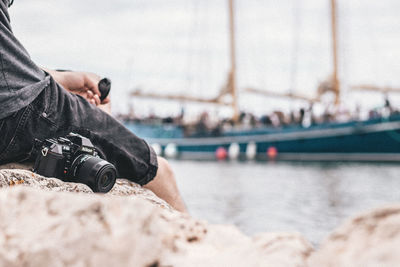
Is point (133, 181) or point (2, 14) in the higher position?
point (2, 14)

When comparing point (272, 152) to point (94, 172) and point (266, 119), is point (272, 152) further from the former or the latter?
point (94, 172)

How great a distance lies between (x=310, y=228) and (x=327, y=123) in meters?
19.2

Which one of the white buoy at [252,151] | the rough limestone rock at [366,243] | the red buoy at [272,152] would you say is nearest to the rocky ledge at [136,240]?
the rough limestone rock at [366,243]

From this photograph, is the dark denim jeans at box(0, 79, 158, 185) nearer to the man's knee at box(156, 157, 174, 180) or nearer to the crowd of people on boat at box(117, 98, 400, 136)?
the man's knee at box(156, 157, 174, 180)

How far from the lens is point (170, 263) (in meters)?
1.01

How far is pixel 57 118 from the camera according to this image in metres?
1.87

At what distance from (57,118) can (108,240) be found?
3.39ft

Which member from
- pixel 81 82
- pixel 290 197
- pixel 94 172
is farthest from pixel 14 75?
pixel 290 197

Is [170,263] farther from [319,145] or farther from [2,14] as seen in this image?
[319,145]

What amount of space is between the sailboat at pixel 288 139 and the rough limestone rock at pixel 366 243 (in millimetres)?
24550

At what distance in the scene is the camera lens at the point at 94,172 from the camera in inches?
70.9

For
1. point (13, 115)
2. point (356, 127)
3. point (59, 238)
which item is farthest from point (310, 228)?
point (356, 127)

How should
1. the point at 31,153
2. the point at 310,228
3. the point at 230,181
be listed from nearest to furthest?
the point at 31,153, the point at 310,228, the point at 230,181

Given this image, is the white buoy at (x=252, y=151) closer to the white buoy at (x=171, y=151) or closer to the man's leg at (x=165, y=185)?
the white buoy at (x=171, y=151)
